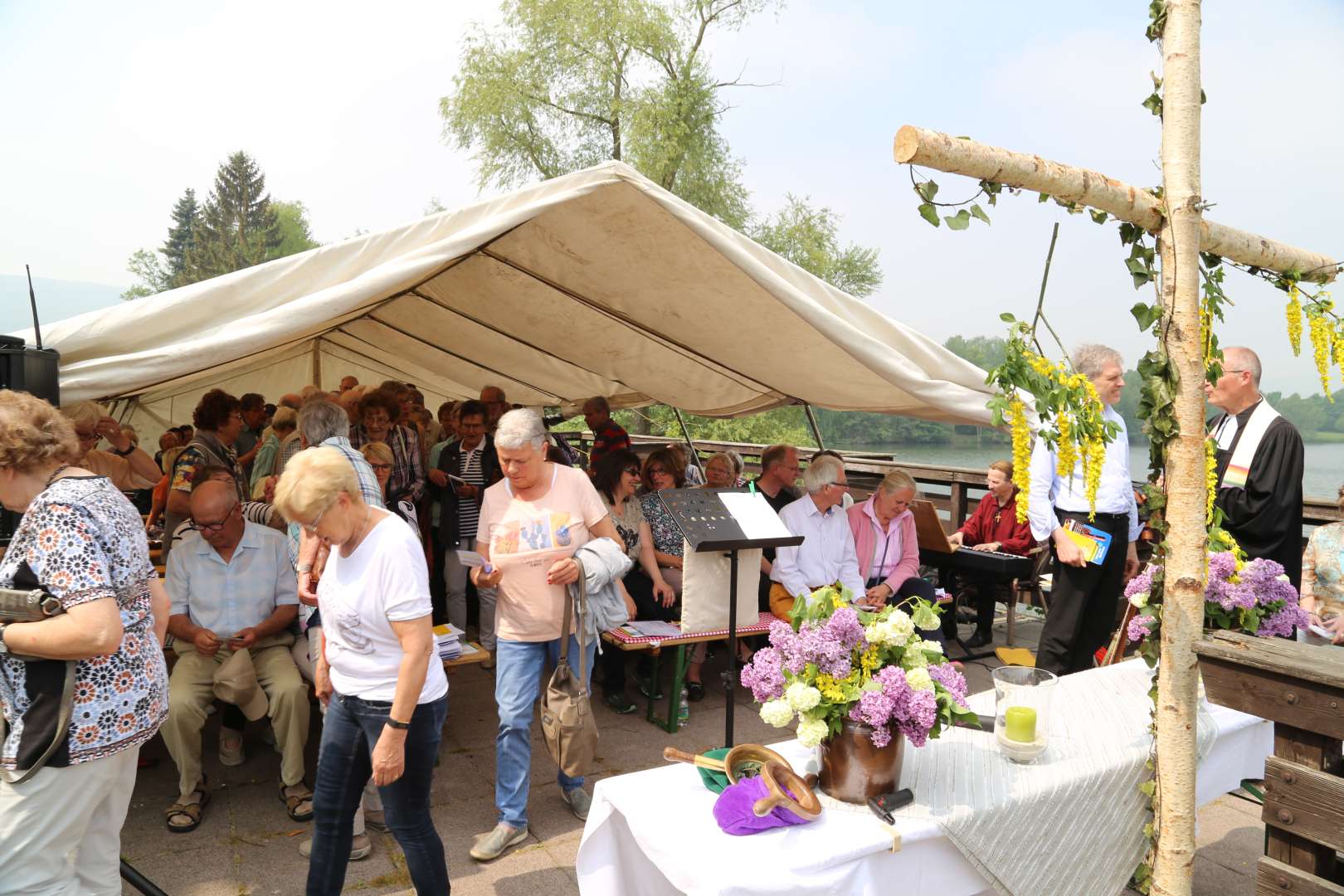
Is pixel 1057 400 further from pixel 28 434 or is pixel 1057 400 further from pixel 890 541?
pixel 890 541

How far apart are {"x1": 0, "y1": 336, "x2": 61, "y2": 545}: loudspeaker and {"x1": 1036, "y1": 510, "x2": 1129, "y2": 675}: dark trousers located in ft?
13.4

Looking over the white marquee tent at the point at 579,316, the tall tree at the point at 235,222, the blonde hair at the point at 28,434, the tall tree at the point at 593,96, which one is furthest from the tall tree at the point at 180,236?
the blonde hair at the point at 28,434

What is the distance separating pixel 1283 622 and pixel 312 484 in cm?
295

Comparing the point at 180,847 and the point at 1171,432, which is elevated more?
the point at 1171,432

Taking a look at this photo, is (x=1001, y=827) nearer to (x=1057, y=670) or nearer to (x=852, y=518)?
(x=1057, y=670)

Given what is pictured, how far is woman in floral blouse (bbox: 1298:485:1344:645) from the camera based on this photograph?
12.2 ft

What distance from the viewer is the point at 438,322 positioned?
280 inches

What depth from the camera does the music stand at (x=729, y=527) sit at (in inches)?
138

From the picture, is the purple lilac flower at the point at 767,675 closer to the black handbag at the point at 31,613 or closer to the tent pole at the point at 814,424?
the black handbag at the point at 31,613

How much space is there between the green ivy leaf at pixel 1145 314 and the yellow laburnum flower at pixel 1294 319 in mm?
602

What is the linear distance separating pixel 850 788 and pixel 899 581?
335cm

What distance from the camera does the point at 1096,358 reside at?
157 inches

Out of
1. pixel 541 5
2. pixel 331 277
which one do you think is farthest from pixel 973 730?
pixel 541 5

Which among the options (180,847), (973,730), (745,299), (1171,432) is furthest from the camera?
(745,299)
